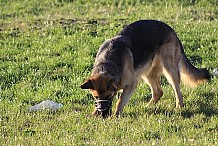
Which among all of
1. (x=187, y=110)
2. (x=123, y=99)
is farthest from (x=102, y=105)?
(x=187, y=110)

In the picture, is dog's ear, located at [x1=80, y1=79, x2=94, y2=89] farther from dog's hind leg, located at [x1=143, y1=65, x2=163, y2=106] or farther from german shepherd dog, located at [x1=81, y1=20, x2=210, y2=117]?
dog's hind leg, located at [x1=143, y1=65, x2=163, y2=106]

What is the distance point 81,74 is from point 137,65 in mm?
2358

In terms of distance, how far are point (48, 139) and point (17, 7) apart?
40.8ft

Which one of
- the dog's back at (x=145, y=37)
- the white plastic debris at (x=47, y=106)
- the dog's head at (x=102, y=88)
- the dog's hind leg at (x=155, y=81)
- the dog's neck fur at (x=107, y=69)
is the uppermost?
the dog's back at (x=145, y=37)

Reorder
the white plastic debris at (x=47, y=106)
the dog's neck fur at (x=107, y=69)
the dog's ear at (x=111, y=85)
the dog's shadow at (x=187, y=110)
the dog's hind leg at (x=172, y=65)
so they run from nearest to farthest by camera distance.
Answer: the dog's ear at (x=111, y=85) < the dog's neck fur at (x=107, y=69) < the dog's shadow at (x=187, y=110) < the white plastic debris at (x=47, y=106) < the dog's hind leg at (x=172, y=65)

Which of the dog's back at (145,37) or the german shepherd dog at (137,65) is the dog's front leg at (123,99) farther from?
the dog's back at (145,37)

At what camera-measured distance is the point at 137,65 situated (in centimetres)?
893

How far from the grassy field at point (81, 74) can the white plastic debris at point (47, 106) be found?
0.14 metres

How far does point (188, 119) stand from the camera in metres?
7.93

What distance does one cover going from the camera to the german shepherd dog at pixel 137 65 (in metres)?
8.00

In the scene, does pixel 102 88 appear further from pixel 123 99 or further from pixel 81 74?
pixel 81 74

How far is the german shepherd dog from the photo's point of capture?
26.2 feet

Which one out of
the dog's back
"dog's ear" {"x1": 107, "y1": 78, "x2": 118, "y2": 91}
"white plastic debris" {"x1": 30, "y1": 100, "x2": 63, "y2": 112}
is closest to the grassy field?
"white plastic debris" {"x1": 30, "y1": 100, "x2": 63, "y2": 112}

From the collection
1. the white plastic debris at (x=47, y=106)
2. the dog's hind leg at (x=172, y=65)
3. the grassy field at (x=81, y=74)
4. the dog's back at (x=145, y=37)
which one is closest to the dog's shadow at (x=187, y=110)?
the grassy field at (x=81, y=74)
